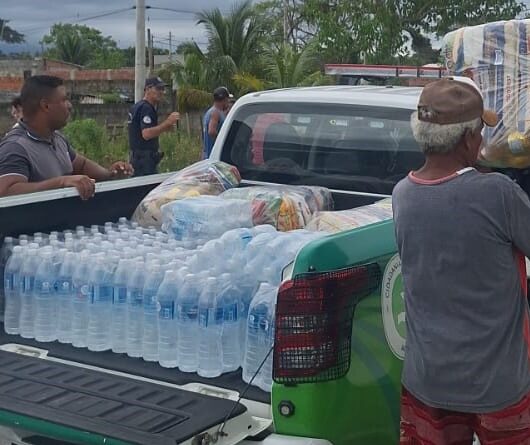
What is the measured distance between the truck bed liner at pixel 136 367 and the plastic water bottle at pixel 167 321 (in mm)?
42

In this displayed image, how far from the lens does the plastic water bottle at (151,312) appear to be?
10.8 feet

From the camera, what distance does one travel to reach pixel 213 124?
1080cm

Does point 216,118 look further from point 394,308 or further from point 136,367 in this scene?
point 394,308

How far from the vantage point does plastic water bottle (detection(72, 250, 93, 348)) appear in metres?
3.45

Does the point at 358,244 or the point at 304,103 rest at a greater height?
the point at 304,103

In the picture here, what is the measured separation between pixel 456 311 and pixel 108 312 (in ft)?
4.71

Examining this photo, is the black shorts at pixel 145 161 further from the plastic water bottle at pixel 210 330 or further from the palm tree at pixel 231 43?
the palm tree at pixel 231 43

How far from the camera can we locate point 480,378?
2.56m

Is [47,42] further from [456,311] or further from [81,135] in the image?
[456,311]

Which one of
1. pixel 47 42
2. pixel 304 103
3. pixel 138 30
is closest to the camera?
pixel 304 103

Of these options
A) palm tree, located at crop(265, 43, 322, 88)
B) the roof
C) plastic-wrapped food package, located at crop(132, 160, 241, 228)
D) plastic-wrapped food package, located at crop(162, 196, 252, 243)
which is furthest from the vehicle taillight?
palm tree, located at crop(265, 43, 322, 88)

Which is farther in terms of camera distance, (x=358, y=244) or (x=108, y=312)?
(x=108, y=312)

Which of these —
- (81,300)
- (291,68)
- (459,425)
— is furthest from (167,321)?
(291,68)

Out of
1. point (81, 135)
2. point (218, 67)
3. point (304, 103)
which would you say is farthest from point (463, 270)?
point (218, 67)
